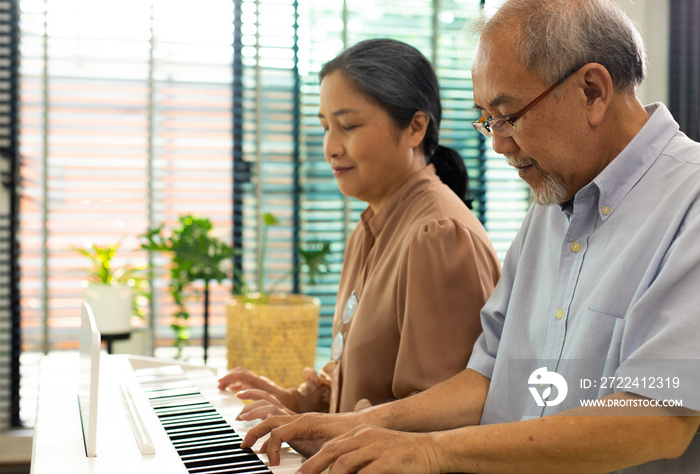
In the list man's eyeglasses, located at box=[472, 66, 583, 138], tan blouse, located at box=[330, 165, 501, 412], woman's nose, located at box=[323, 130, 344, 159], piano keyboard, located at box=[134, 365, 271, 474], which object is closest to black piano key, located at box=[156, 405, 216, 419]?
piano keyboard, located at box=[134, 365, 271, 474]

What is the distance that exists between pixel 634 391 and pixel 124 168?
10.6 ft

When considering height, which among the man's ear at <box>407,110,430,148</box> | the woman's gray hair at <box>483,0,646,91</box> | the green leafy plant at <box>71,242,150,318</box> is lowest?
the green leafy plant at <box>71,242,150,318</box>

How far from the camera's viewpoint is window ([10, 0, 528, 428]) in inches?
143

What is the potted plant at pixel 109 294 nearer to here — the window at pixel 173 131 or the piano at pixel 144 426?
the window at pixel 173 131

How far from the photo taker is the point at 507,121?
1269 mm

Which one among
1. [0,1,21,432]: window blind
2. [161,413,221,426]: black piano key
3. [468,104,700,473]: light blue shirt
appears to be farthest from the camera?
[0,1,21,432]: window blind

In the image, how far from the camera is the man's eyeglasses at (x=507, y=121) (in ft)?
3.92

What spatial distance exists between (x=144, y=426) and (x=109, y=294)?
7.06 ft

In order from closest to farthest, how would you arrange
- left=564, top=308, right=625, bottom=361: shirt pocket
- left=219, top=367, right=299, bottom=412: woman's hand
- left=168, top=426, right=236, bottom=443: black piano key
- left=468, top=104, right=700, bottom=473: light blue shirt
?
left=468, top=104, right=700, bottom=473: light blue shirt
left=564, top=308, right=625, bottom=361: shirt pocket
left=168, top=426, right=236, bottom=443: black piano key
left=219, top=367, right=299, bottom=412: woman's hand

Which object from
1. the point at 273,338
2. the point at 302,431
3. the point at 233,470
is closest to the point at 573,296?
the point at 302,431

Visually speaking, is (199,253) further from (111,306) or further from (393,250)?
(393,250)

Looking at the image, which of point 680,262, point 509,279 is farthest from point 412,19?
point 680,262

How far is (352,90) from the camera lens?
185 cm

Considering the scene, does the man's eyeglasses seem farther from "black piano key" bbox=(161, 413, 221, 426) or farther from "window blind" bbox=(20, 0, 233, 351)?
"window blind" bbox=(20, 0, 233, 351)
